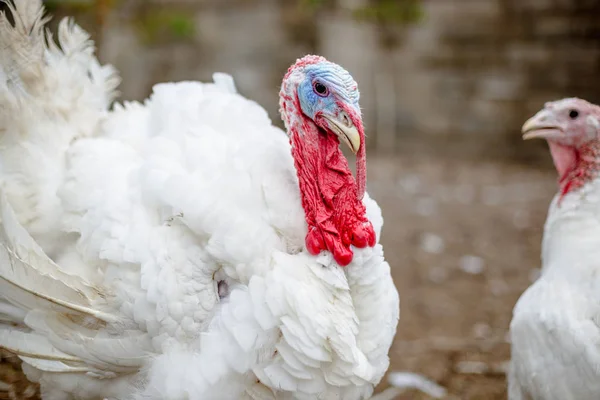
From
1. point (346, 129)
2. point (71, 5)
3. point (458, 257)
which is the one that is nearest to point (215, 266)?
point (346, 129)

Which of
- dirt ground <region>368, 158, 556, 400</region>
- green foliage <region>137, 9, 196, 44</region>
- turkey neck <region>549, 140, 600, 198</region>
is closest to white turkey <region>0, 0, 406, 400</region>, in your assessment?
turkey neck <region>549, 140, 600, 198</region>

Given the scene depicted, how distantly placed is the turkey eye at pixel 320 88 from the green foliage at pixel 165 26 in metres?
5.72

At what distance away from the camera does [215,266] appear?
6.81ft

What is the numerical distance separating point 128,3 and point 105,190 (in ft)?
20.2

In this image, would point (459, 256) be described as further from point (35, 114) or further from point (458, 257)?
point (35, 114)

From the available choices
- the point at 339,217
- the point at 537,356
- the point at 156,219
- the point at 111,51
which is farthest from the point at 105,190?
the point at 111,51

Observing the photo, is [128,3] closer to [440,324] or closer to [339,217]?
[440,324]

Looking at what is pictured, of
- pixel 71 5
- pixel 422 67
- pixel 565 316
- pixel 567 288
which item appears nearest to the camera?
pixel 565 316

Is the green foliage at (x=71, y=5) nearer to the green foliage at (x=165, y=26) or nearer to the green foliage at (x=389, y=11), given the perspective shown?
the green foliage at (x=165, y=26)

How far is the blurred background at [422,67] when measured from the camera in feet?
22.2

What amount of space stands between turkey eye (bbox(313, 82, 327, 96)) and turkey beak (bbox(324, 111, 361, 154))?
8 cm

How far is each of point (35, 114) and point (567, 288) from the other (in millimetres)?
2394

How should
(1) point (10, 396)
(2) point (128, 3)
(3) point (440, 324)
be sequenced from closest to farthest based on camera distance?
(1) point (10, 396) → (3) point (440, 324) → (2) point (128, 3)

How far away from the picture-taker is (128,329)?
2176mm
